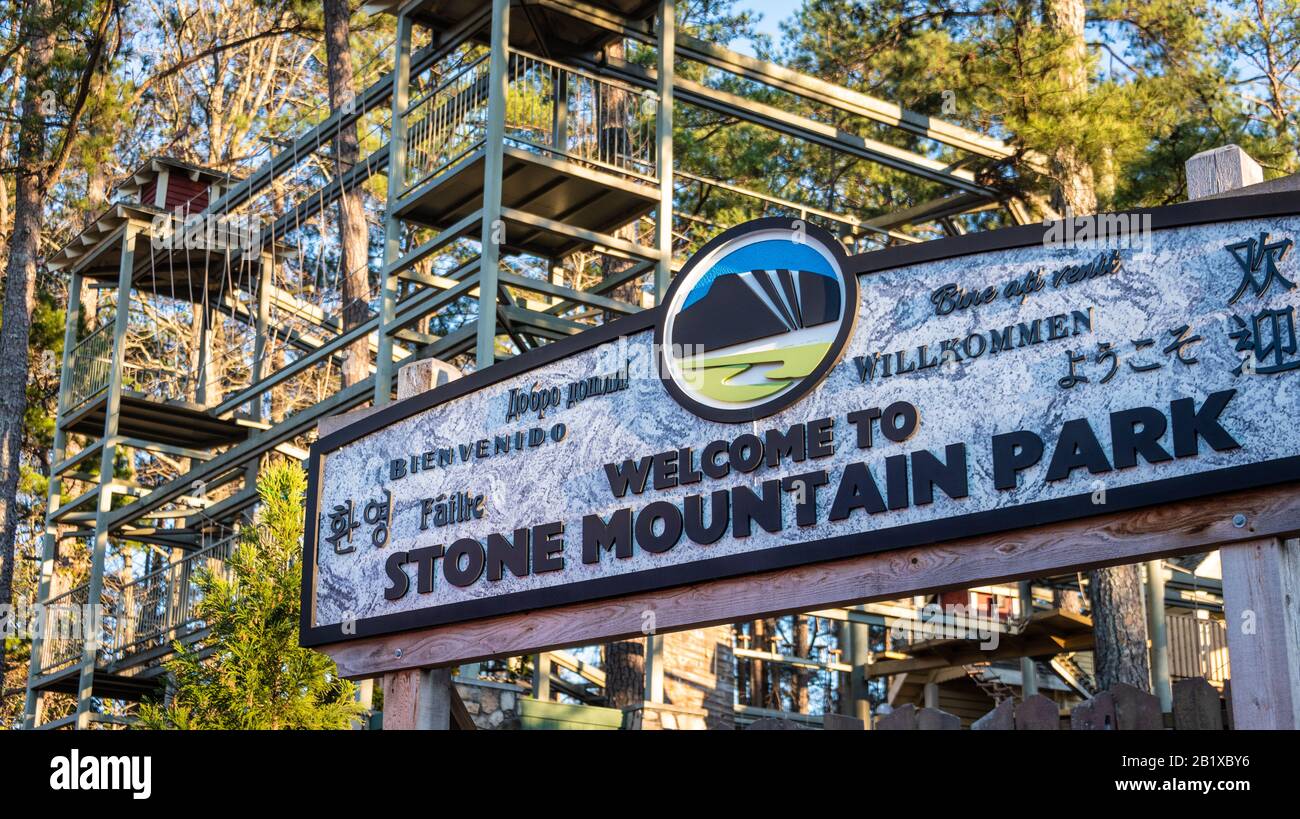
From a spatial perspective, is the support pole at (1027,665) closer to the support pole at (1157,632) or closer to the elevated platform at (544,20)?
the support pole at (1157,632)

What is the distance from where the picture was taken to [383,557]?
6.21 metres

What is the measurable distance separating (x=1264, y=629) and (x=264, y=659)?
6.66 meters

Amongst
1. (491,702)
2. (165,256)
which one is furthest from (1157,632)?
(165,256)

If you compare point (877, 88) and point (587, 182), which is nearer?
point (587, 182)

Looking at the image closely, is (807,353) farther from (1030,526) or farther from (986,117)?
(986,117)

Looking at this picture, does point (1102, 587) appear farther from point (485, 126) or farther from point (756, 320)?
point (756, 320)

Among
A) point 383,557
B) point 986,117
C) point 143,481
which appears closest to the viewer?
point 383,557

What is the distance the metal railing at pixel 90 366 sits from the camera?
19.2 m

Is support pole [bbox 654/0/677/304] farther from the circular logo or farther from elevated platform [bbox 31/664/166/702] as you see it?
the circular logo

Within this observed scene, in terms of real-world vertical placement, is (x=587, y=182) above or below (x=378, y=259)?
below

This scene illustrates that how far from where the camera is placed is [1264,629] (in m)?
4.14

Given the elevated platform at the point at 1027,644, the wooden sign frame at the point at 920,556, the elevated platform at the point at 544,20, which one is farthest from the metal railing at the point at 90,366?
the wooden sign frame at the point at 920,556
